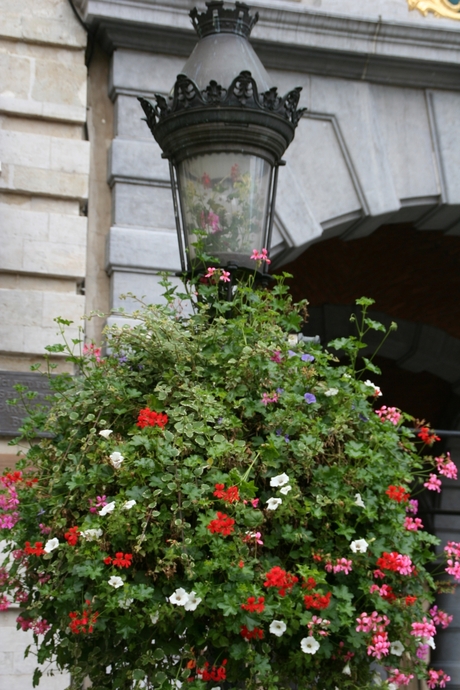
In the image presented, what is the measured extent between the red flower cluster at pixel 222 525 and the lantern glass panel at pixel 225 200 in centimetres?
115

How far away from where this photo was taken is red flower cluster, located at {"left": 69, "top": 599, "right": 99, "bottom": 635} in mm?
2506

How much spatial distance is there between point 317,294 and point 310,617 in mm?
5296

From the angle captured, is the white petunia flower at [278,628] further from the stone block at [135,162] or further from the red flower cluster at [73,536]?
the stone block at [135,162]

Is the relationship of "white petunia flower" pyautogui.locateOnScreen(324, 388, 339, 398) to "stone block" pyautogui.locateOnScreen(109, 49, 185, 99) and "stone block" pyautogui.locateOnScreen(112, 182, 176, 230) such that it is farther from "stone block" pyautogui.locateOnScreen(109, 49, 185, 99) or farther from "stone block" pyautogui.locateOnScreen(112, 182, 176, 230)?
"stone block" pyautogui.locateOnScreen(109, 49, 185, 99)

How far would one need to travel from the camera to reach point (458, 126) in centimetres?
600

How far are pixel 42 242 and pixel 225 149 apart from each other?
187cm

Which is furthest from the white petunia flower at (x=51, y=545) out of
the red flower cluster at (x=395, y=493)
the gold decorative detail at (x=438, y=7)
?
the gold decorative detail at (x=438, y=7)

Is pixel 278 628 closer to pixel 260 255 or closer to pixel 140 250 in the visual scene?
pixel 260 255

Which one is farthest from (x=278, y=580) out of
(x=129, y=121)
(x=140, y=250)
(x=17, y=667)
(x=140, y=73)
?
(x=140, y=73)

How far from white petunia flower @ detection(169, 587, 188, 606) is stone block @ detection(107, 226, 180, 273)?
2902 millimetres

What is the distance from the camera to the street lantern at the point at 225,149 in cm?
345

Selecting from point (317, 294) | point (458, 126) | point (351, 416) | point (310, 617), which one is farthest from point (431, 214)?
point (310, 617)

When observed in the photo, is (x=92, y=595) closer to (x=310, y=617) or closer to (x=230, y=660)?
(x=230, y=660)

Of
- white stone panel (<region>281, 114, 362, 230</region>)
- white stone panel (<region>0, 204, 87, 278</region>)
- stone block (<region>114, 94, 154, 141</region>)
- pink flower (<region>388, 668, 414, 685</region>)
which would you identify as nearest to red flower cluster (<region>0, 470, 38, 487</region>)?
pink flower (<region>388, 668, 414, 685</region>)
